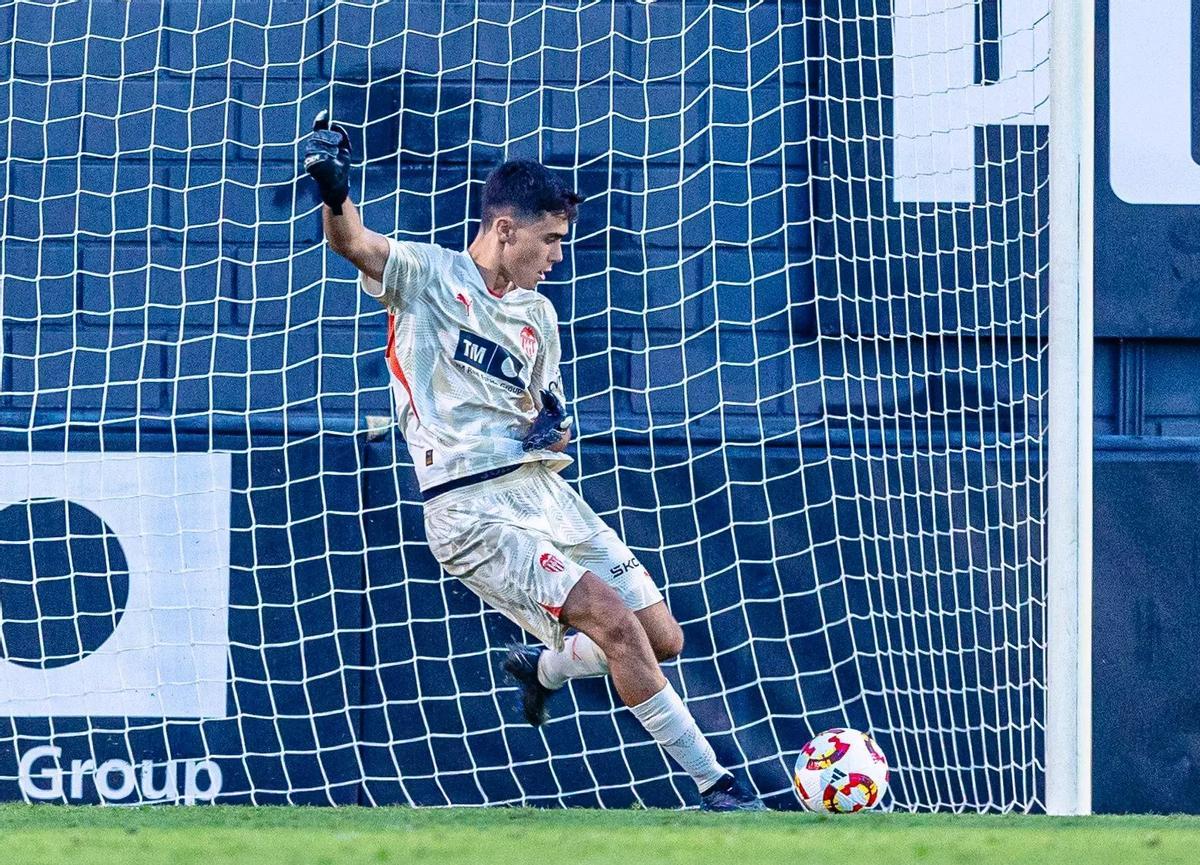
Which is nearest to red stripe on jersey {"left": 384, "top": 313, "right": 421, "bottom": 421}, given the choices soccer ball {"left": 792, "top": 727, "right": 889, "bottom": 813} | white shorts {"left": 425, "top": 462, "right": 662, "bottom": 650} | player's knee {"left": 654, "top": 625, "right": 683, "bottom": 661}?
white shorts {"left": 425, "top": 462, "right": 662, "bottom": 650}

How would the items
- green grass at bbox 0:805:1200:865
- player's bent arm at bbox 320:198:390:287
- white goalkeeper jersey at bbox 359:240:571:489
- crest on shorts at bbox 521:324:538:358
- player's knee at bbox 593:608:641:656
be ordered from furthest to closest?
crest on shorts at bbox 521:324:538:358
white goalkeeper jersey at bbox 359:240:571:489
player's knee at bbox 593:608:641:656
player's bent arm at bbox 320:198:390:287
green grass at bbox 0:805:1200:865

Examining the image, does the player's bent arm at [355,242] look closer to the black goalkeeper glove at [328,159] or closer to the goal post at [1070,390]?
the black goalkeeper glove at [328,159]

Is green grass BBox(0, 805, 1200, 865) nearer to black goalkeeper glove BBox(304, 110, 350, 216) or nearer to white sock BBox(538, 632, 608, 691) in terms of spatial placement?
white sock BBox(538, 632, 608, 691)

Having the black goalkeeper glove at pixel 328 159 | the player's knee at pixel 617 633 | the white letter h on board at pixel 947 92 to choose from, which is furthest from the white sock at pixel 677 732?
the white letter h on board at pixel 947 92

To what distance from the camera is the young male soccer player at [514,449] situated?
414cm

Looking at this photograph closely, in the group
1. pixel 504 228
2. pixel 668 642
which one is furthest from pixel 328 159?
pixel 668 642

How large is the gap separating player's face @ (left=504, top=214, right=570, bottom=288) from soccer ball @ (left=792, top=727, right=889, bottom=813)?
1378mm

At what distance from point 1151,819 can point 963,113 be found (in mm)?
2339

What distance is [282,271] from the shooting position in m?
5.45

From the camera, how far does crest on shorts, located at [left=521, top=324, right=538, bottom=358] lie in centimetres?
434

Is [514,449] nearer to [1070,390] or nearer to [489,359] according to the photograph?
[489,359]

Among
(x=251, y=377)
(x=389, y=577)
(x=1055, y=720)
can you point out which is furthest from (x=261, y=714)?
(x=1055, y=720)

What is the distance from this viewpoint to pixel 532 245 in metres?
4.27

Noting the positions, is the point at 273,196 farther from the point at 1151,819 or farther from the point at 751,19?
the point at 1151,819
